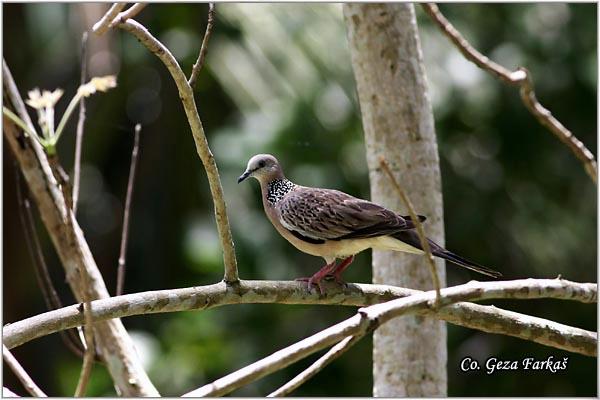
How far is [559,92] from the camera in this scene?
798 centimetres

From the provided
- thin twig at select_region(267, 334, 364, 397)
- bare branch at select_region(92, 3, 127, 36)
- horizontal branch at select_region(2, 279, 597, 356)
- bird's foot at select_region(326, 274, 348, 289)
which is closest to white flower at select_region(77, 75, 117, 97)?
bare branch at select_region(92, 3, 127, 36)

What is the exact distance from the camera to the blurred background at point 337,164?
24.0ft

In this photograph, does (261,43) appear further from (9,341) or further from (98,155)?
(9,341)

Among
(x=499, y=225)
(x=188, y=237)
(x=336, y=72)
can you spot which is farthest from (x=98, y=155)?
(x=499, y=225)

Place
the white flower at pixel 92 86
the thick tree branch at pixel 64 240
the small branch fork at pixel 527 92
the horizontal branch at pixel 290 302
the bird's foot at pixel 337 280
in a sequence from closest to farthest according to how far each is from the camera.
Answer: the small branch fork at pixel 527 92 → the white flower at pixel 92 86 → the horizontal branch at pixel 290 302 → the bird's foot at pixel 337 280 → the thick tree branch at pixel 64 240

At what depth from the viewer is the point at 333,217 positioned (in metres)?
3.86

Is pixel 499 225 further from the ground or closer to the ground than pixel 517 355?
further from the ground

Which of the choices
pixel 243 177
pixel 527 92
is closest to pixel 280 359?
pixel 527 92

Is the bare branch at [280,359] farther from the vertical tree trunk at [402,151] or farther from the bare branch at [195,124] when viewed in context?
the vertical tree trunk at [402,151]

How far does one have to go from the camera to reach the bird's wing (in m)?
3.70

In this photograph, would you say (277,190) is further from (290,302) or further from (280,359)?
(280,359)

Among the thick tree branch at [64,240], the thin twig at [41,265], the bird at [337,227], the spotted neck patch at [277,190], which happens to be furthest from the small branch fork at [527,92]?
the thin twig at [41,265]

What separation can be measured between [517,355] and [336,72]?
115 inches

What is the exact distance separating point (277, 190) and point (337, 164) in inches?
121
